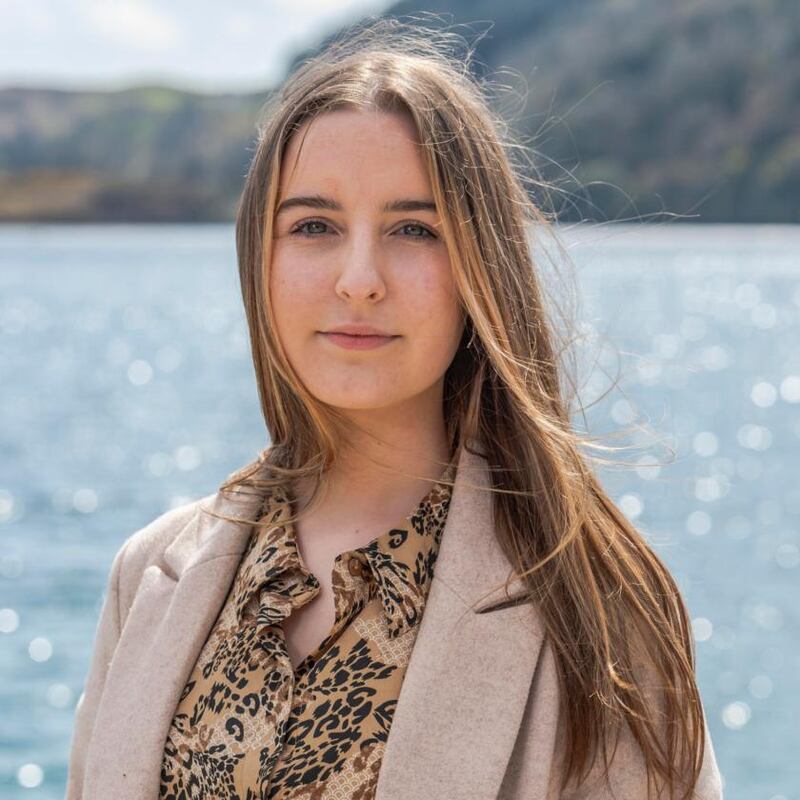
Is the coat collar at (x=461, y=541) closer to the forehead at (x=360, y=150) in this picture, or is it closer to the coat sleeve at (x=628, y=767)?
the coat sleeve at (x=628, y=767)

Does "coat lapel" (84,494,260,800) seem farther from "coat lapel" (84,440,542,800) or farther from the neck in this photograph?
the neck

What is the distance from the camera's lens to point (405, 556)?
2.25 meters

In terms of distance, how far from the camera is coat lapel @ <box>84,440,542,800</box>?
6.80 ft

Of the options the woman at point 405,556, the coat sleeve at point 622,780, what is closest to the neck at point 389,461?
the woman at point 405,556

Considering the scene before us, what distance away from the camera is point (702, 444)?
72.5 feet

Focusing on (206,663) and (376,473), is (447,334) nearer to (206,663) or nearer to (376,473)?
(376,473)

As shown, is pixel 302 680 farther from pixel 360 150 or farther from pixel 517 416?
pixel 360 150

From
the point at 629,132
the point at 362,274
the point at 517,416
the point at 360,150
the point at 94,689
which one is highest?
the point at 360,150

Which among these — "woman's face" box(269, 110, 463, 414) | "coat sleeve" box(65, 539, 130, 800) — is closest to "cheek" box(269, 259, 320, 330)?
"woman's face" box(269, 110, 463, 414)

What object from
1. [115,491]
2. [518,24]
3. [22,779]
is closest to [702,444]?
[115,491]

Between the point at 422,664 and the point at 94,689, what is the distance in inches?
27.9

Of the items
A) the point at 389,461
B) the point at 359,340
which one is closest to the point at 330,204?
the point at 359,340

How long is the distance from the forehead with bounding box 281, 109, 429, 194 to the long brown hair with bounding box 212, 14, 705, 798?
0.07 feet

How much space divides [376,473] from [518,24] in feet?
413
